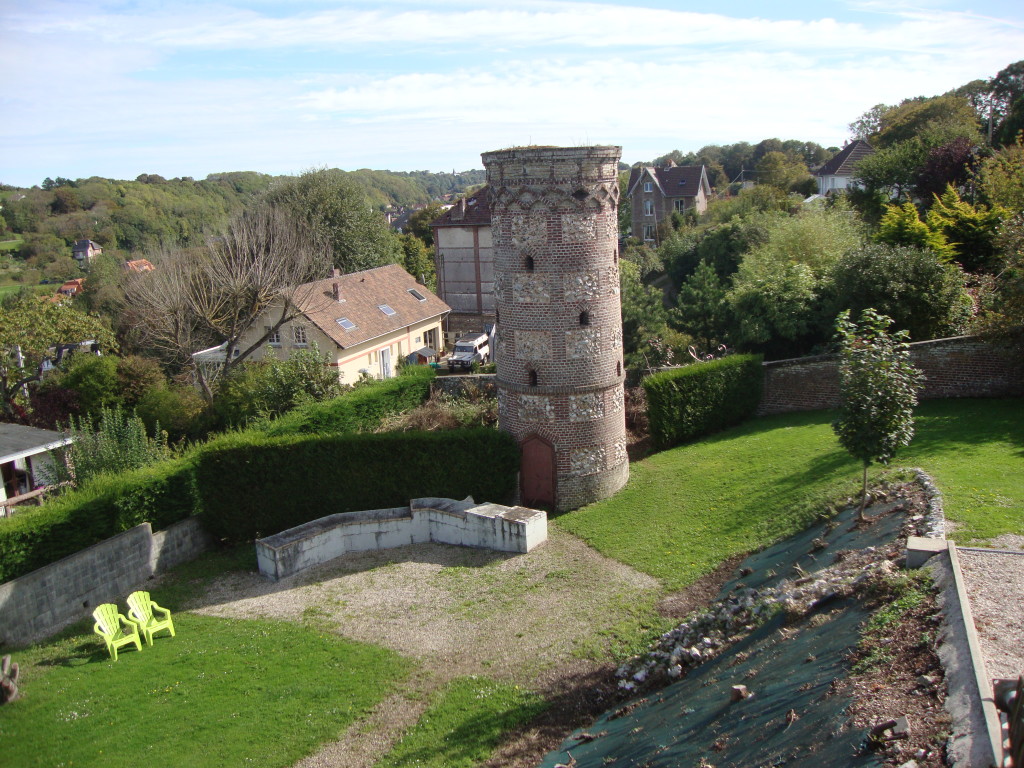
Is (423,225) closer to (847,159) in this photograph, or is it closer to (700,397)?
(847,159)

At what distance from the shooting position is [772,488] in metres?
18.2

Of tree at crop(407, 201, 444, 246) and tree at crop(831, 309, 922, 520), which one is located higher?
tree at crop(407, 201, 444, 246)

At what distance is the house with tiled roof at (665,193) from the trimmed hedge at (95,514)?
60.4 m

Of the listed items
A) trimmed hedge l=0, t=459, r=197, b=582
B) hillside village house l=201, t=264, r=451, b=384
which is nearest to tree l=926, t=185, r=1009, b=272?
hillside village house l=201, t=264, r=451, b=384

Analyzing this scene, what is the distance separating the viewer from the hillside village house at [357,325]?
3462 cm

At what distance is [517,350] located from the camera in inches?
806

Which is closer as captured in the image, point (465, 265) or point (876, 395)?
point (876, 395)

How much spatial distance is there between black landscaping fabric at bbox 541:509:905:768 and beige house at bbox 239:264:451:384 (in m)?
22.8

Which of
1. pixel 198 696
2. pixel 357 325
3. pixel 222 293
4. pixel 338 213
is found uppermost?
pixel 338 213

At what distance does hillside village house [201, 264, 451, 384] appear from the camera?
3462cm

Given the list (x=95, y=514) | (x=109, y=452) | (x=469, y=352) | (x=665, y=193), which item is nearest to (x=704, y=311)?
(x=469, y=352)

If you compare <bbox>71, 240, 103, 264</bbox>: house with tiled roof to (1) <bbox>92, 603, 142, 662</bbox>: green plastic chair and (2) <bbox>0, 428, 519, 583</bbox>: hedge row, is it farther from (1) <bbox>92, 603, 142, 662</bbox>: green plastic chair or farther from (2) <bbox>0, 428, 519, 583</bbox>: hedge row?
(1) <bbox>92, 603, 142, 662</bbox>: green plastic chair

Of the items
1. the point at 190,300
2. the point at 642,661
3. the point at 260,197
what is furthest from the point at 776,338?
the point at 260,197

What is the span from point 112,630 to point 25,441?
13756 mm
